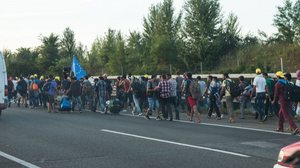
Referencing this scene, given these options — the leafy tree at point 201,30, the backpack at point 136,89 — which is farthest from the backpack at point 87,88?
the leafy tree at point 201,30

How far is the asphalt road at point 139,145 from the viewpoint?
642 cm

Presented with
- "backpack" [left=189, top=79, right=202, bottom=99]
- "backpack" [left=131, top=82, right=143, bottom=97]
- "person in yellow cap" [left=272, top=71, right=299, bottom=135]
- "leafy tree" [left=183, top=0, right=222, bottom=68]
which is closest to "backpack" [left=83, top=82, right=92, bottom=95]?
"backpack" [left=131, top=82, right=143, bottom=97]

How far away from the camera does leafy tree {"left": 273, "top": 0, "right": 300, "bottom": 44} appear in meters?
32.5

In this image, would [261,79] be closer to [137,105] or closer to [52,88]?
[137,105]

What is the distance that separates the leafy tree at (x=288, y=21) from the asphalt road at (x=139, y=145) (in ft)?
80.1

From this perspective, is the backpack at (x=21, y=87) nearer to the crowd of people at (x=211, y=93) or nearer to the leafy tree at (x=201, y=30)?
the crowd of people at (x=211, y=93)

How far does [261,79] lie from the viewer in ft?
41.3

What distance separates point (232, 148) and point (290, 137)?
2.40 m

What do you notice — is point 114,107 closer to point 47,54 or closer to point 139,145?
point 139,145

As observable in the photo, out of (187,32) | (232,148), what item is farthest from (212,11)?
(232,148)

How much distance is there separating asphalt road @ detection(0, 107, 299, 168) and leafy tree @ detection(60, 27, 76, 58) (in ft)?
185

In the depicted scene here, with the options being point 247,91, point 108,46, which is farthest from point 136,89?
point 108,46

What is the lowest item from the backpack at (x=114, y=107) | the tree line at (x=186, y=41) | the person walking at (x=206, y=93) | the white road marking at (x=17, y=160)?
the white road marking at (x=17, y=160)

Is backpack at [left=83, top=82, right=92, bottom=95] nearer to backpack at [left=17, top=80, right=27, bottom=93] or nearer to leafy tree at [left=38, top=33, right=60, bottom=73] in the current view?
backpack at [left=17, top=80, right=27, bottom=93]
